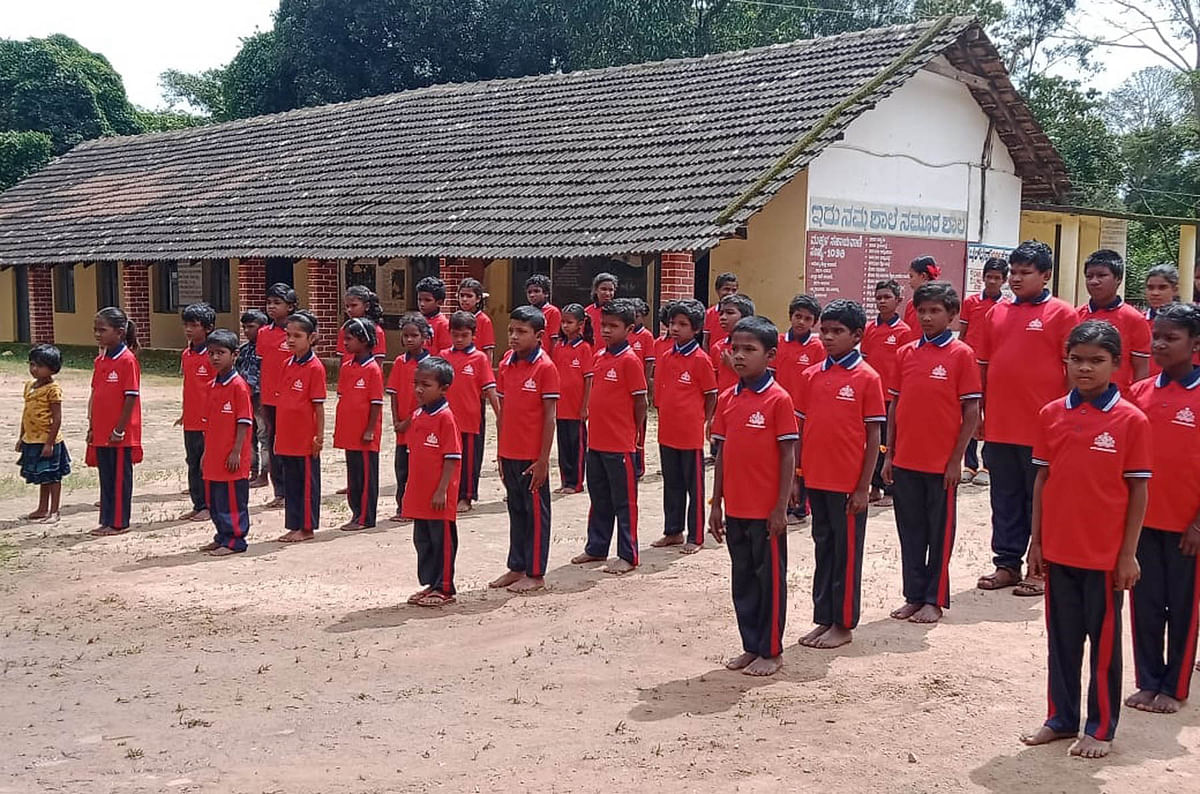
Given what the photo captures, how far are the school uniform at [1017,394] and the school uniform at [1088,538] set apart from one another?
2128 mm

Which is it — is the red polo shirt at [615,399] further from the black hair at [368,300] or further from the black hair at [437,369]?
the black hair at [368,300]

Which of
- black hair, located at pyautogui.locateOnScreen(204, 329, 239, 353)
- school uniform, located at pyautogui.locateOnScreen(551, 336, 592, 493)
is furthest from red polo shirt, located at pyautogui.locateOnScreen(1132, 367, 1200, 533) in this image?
black hair, located at pyautogui.locateOnScreen(204, 329, 239, 353)

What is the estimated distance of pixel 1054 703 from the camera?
14.4 ft

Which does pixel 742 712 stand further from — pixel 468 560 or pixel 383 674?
pixel 468 560

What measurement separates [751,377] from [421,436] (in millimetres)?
1999

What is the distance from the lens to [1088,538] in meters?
4.25

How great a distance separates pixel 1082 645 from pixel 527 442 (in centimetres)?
327

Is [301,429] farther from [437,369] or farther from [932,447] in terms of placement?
[932,447]

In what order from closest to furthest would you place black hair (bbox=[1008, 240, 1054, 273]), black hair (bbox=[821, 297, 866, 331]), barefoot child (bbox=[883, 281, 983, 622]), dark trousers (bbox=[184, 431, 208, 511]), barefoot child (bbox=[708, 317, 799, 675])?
barefoot child (bbox=[708, 317, 799, 675]) → black hair (bbox=[821, 297, 866, 331]) → barefoot child (bbox=[883, 281, 983, 622]) → black hair (bbox=[1008, 240, 1054, 273]) → dark trousers (bbox=[184, 431, 208, 511])

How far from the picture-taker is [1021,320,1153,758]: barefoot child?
13.9ft

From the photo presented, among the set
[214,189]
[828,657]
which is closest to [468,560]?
[828,657]

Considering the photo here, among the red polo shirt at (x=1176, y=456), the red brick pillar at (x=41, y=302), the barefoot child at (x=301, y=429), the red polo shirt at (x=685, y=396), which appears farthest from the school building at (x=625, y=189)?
the red polo shirt at (x=1176, y=456)

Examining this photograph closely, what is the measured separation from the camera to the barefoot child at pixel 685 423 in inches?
305

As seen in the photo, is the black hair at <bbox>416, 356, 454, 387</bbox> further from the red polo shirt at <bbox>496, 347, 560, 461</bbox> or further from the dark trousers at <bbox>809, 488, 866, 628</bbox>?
the dark trousers at <bbox>809, 488, 866, 628</bbox>
